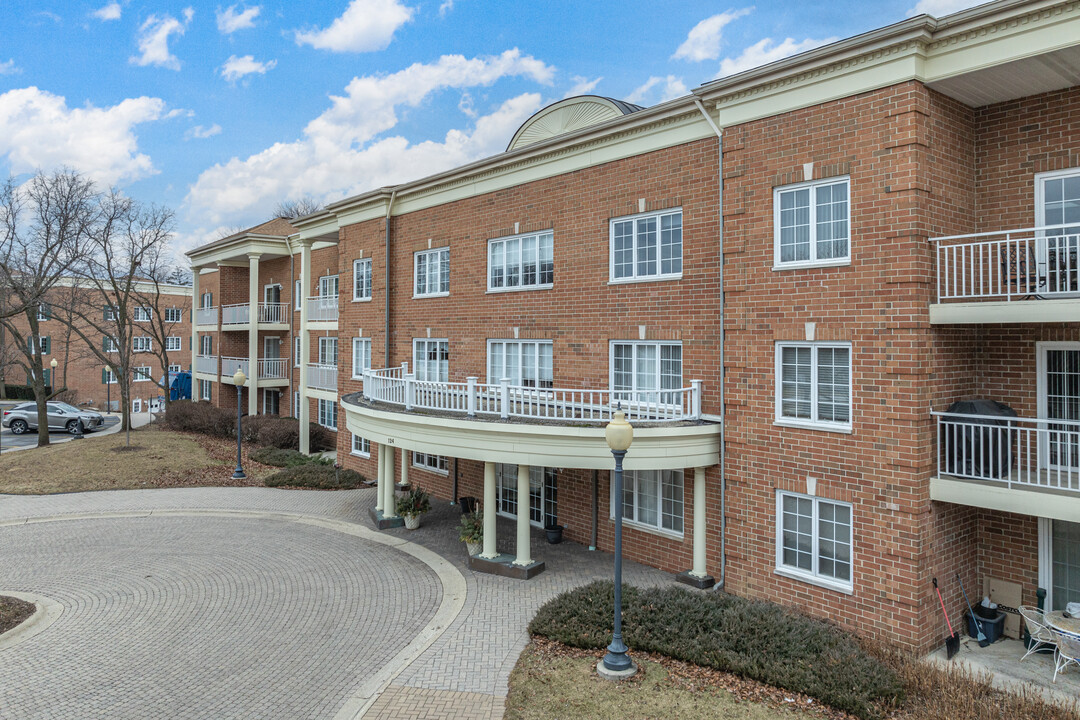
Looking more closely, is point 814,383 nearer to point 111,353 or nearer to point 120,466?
point 120,466

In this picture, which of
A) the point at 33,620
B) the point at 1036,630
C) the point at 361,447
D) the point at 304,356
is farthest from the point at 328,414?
the point at 1036,630

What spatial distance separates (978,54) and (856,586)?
809 centimetres

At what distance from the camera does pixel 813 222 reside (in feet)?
35.7

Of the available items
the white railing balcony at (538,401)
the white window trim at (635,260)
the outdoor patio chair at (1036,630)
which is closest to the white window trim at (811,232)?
the white window trim at (635,260)

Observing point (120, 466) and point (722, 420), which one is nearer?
point (722, 420)

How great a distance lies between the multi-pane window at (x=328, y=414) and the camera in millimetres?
28188

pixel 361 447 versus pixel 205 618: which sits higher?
pixel 361 447

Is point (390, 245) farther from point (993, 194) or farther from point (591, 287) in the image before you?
point (993, 194)

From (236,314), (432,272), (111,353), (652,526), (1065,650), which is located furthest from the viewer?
(111,353)

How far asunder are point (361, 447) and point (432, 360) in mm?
5683

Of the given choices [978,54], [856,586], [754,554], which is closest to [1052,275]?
[978,54]

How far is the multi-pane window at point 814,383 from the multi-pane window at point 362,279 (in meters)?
15.3

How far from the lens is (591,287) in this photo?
49.3ft

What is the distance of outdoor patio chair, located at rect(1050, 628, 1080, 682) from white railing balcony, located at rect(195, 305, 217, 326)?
3567cm
